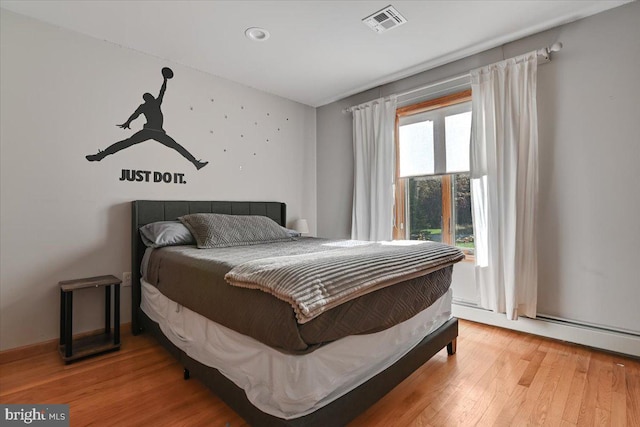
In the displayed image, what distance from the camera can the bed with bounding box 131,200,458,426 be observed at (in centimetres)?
121

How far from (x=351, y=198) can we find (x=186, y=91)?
7.17 feet

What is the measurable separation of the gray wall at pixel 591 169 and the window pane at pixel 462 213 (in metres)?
0.59

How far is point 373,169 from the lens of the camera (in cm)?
355

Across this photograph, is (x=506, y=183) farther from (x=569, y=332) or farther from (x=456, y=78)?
(x=569, y=332)

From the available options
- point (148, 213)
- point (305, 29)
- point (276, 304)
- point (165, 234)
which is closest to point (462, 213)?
point (305, 29)

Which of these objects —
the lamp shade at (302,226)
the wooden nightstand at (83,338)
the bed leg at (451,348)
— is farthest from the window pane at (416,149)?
the wooden nightstand at (83,338)

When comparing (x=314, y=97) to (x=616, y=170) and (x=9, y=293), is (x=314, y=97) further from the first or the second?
(x=9, y=293)

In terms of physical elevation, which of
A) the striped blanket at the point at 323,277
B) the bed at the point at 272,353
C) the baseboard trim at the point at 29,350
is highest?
the striped blanket at the point at 323,277

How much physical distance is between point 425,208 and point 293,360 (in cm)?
252

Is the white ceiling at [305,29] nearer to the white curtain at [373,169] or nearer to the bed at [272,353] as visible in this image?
the white curtain at [373,169]

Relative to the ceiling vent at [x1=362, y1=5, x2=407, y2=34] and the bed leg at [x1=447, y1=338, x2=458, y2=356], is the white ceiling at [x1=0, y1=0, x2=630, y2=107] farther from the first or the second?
the bed leg at [x1=447, y1=338, x2=458, y2=356]

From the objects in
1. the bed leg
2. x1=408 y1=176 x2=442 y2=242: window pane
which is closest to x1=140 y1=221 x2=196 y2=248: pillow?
the bed leg

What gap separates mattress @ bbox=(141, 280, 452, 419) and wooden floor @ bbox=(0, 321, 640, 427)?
0.72 feet

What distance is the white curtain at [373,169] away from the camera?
135 inches
